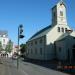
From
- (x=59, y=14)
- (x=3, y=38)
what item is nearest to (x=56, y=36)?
(x=59, y=14)

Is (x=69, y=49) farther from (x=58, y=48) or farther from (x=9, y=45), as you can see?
(x=9, y=45)

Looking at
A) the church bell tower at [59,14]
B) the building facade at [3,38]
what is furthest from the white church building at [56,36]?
the building facade at [3,38]

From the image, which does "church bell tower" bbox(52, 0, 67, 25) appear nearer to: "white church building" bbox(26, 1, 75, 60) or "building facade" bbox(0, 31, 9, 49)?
"white church building" bbox(26, 1, 75, 60)

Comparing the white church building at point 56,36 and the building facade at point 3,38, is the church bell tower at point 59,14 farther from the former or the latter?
the building facade at point 3,38

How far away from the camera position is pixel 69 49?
64.5m

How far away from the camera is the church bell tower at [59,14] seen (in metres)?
75.2

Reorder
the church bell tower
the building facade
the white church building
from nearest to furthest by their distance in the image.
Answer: the white church building
the church bell tower
the building facade

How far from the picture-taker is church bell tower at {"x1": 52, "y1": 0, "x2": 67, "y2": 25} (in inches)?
2963

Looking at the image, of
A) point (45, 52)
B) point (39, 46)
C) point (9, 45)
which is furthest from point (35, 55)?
point (9, 45)

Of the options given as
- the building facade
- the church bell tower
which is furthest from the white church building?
the building facade

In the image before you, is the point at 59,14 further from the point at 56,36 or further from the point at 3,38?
the point at 3,38

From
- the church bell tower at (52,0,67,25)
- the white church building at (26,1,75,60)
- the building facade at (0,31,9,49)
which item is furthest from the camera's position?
the building facade at (0,31,9,49)

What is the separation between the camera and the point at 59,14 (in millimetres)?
75875

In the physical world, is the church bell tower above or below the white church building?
above
